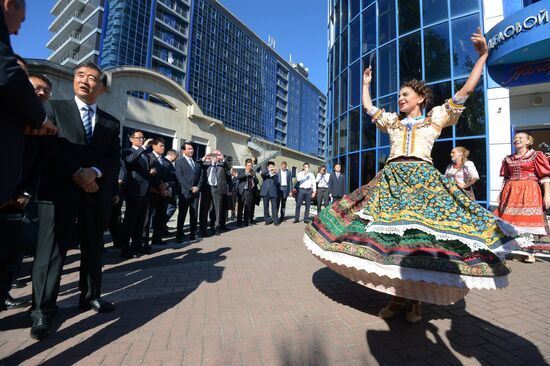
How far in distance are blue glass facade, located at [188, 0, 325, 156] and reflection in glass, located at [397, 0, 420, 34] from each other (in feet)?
120

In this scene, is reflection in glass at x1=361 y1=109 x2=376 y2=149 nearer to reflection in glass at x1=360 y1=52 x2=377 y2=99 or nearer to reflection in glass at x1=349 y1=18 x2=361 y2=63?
reflection in glass at x1=360 y1=52 x2=377 y2=99

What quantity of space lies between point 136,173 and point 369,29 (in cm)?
1403

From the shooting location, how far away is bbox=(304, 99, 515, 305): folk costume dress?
6.10ft

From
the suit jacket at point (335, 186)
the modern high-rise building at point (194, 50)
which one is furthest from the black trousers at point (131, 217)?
the modern high-rise building at point (194, 50)

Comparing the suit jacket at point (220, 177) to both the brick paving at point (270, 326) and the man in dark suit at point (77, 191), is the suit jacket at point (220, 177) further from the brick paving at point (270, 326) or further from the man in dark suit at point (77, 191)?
the man in dark suit at point (77, 191)

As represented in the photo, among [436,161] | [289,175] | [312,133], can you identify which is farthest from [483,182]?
[312,133]

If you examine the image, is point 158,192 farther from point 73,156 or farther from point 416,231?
point 416,231

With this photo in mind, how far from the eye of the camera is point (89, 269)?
2.45 m

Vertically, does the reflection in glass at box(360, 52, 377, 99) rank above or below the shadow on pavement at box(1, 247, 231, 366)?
above

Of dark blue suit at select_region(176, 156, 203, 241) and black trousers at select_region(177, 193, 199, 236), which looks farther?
dark blue suit at select_region(176, 156, 203, 241)

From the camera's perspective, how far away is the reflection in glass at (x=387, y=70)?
1265 centimetres

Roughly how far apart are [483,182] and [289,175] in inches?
273

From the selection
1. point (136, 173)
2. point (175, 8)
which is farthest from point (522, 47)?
point (175, 8)

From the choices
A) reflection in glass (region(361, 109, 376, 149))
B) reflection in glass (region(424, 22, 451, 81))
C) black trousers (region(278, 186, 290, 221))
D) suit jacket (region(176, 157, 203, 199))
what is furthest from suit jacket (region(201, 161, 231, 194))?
reflection in glass (region(424, 22, 451, 81))
